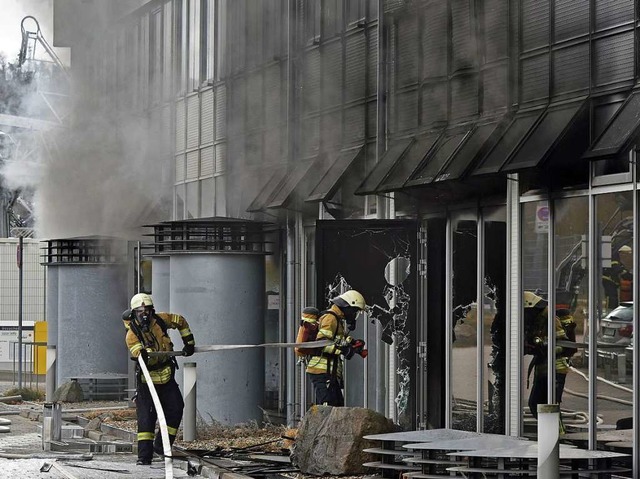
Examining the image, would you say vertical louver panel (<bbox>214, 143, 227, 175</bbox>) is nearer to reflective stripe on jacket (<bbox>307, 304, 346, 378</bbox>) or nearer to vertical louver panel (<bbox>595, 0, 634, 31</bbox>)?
reflective stripe on jacket (<bbox>307, 304, 346, 378</bbox>)

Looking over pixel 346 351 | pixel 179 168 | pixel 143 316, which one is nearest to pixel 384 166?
pixel 346 351

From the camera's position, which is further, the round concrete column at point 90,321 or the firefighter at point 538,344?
the round concrete column at point 90,321

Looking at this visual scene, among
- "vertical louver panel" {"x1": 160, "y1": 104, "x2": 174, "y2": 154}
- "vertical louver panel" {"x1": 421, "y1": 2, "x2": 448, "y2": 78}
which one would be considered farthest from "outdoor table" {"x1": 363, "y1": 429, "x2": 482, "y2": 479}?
"vertical louver panel" {"x1": 160, "y1": 104, "x2": 174, "y2": 154}

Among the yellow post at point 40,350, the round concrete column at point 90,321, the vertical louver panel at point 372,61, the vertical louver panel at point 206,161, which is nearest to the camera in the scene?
the vertical louver panel at point 372,61

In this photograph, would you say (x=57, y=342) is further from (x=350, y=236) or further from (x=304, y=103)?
(x=350, y=236)

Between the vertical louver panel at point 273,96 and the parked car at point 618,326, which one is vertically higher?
the vertical louver panel at point 273,96

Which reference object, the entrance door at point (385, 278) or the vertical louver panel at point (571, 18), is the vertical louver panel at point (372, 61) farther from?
the vertical louver panel at point (571, 18)

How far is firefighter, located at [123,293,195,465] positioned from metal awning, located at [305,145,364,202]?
10.0 ft

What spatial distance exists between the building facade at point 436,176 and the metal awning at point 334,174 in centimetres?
4

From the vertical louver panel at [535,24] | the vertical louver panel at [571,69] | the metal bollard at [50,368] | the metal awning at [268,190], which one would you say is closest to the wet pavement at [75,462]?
the metal bollard at [50,368]

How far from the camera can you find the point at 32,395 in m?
25.2

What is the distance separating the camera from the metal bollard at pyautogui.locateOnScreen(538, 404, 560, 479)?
30.1 feet

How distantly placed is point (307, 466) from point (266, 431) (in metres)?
4.47

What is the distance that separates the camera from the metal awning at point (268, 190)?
752 inches
